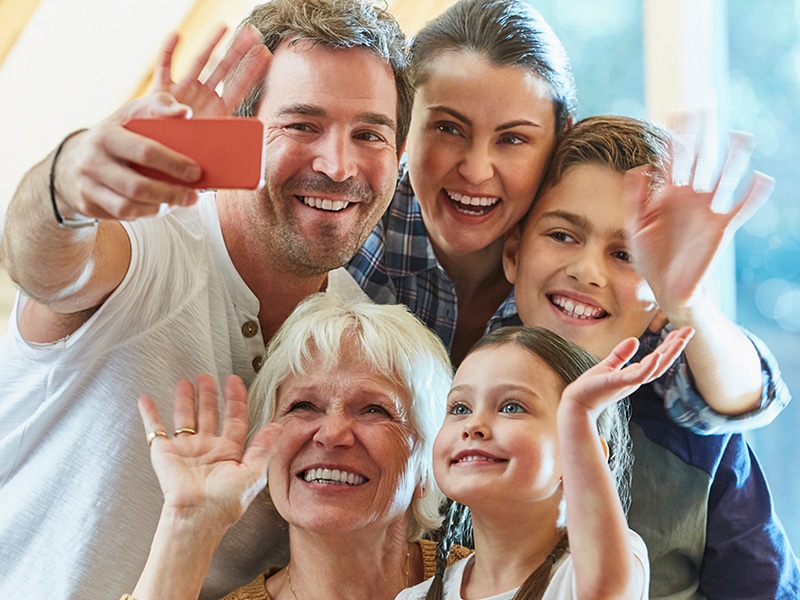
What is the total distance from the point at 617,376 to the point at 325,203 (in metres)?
0.78

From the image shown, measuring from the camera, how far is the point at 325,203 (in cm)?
184

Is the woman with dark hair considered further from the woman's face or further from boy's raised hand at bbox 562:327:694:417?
boy's raised hand at bbox 562:327:694:417

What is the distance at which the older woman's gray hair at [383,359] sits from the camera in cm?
175

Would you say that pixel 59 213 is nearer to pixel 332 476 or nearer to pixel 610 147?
pixel 332 476

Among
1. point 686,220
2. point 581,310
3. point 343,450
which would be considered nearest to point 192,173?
point 343,450

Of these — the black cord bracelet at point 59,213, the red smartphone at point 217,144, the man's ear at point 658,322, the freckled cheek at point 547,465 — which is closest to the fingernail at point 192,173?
the red smartphone at point 217,144

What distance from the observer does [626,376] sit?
123 centimetres

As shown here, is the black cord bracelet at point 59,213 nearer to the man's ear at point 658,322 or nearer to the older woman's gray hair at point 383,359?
the older woman's gray hair at point 383,359

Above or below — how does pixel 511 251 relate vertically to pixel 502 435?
above

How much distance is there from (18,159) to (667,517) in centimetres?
243

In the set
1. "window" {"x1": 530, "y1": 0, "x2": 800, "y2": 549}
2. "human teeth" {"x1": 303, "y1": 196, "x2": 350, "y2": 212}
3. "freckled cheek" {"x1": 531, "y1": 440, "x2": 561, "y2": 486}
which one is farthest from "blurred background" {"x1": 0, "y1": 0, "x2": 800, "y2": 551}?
"freckled cheek" {"x1": 531, "y1": 440, "x2": 561, "y2": 486}

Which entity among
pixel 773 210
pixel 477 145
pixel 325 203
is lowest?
pixel 325 203

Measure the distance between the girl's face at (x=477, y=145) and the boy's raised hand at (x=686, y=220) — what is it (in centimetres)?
33

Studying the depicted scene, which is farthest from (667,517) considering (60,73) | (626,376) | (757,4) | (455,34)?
(757,4)
